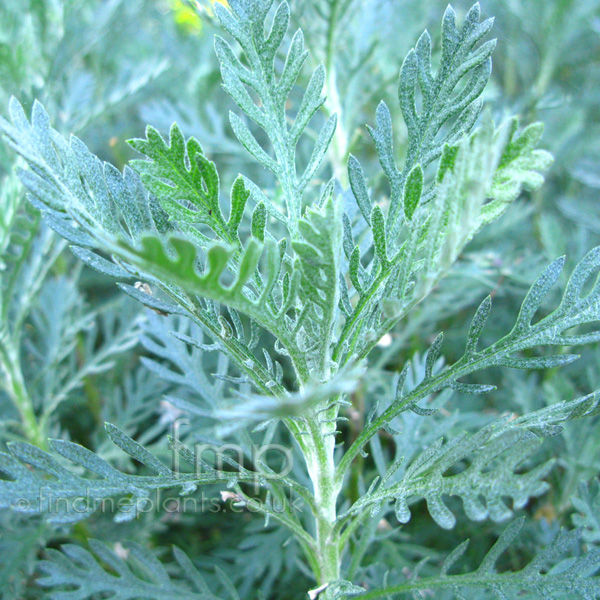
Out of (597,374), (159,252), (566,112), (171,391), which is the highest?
(566,112)

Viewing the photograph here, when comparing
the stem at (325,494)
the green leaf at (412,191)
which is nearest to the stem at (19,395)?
the stem at (325,494)

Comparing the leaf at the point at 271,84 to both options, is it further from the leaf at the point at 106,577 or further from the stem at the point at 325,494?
the leaf at the point at 106,577

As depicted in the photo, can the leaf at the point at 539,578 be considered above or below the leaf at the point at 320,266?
below

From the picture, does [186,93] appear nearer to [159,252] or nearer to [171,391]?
[171,391]

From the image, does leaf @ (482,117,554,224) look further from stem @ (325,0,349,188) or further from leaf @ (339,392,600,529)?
stem @ (325,0,349,188)

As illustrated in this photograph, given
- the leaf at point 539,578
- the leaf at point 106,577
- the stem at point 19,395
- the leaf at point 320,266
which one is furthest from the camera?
the stem at point 19,395

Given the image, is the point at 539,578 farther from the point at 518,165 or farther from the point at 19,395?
the point at 19,395

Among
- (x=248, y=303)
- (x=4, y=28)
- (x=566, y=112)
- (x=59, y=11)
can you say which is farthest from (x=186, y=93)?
(x=248, y=303)

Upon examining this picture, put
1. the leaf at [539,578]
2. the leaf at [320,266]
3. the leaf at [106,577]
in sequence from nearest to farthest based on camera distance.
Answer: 1. the leaf at [320,266]
2. the leaf at [539,578]
3. the leaf at [106,577]

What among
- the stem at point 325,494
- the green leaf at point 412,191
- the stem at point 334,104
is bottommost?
the stem at point 325,494

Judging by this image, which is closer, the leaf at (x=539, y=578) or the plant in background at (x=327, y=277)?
the plant in background at (x=327, y=277)

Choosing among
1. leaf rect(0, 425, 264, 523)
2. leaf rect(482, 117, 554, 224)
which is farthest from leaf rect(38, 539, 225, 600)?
leaf rect(482, 117, 554, 224)
